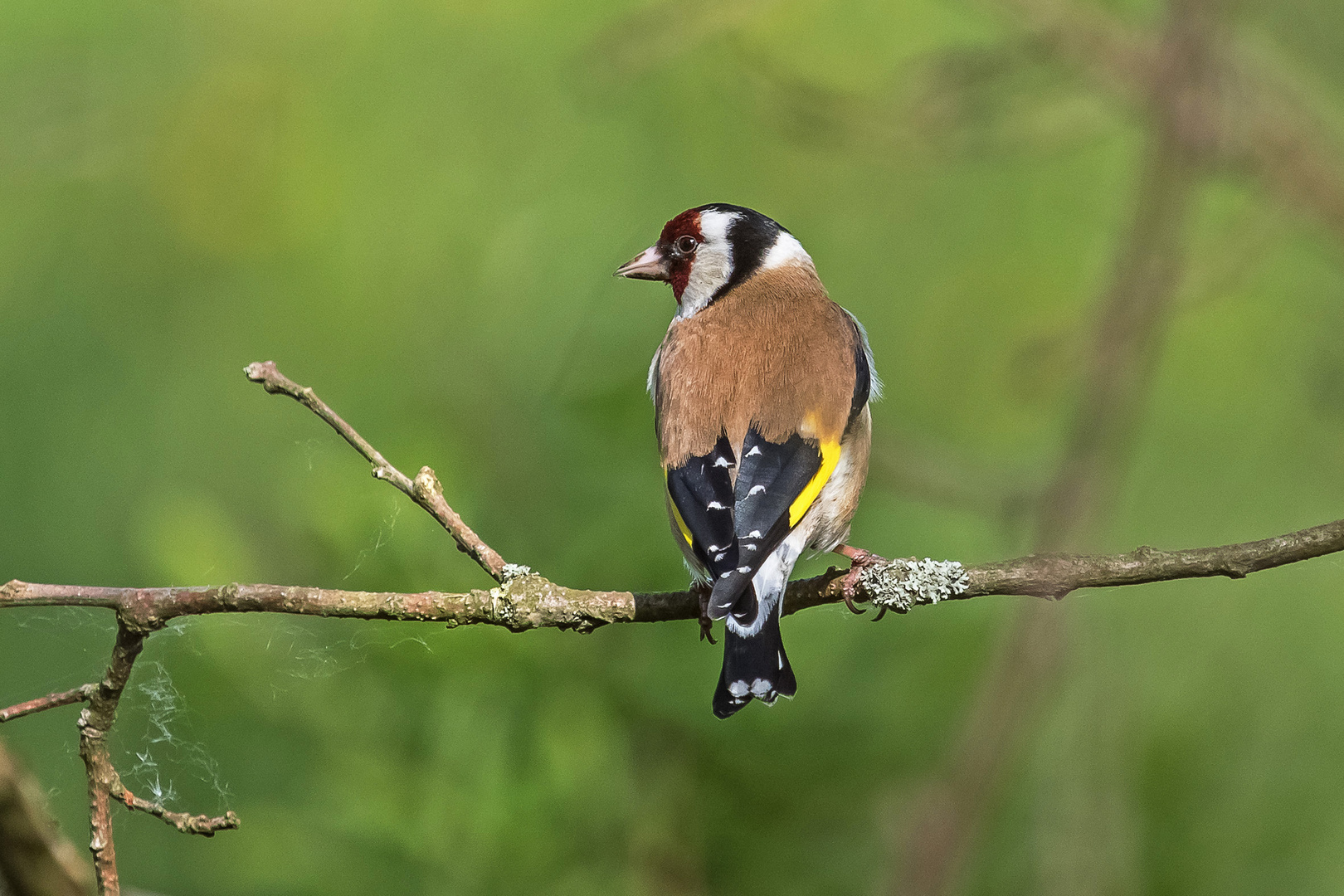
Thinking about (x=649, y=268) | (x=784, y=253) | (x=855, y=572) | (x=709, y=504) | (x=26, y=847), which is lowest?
(x=26, y=847)

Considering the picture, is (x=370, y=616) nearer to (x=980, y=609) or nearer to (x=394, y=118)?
(x=980, y=609)

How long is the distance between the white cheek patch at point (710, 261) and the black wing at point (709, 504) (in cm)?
101

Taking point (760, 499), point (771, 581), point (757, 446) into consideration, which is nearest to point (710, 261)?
point (757, 446)

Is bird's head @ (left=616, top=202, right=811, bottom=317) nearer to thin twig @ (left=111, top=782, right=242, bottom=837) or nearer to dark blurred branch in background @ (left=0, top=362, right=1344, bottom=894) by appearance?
dark blurred branch in background @ (left=0, top=362, right=1344, bottom=894)

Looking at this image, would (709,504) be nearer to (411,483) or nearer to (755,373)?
(755,373)

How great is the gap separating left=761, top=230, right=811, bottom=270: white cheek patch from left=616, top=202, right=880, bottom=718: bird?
18 centimetres

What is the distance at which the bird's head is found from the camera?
4125 millimetres

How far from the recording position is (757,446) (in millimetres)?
3148

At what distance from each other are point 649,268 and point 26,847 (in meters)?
2.76

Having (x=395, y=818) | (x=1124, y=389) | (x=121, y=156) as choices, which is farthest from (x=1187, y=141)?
(x=121, y=156)

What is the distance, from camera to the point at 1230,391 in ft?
20.9

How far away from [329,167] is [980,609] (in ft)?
15.6

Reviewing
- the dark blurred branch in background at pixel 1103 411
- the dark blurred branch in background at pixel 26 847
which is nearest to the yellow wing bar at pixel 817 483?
the dark blurred branch in background at pixel 1103 411

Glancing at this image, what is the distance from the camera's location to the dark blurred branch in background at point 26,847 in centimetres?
170
